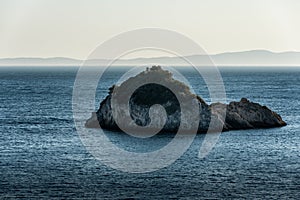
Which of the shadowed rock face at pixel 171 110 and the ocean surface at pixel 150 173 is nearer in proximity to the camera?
the ocean surface at pixel 150 173

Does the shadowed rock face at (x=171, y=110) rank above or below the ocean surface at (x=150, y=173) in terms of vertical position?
above

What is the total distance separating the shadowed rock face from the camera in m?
98.0

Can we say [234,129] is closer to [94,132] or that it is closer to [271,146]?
[271,146]

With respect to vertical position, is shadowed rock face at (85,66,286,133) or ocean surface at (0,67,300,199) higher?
shadowed rock face at (85,66,286,133)

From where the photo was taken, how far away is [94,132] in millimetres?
97250

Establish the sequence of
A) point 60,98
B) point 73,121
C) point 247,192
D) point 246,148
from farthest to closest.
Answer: point 60,98
point 73,121
point 246,148
point 247,192

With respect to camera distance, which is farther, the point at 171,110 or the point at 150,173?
the point at 171,110

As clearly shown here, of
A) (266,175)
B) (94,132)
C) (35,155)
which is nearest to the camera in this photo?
(266,175)

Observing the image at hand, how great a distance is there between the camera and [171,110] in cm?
9881

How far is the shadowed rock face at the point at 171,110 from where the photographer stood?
98.0m

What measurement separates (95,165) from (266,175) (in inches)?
782

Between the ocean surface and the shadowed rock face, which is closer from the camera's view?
the ocean surface

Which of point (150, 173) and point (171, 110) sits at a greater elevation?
point (171, 110)

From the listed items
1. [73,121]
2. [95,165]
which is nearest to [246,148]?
[95,165]
